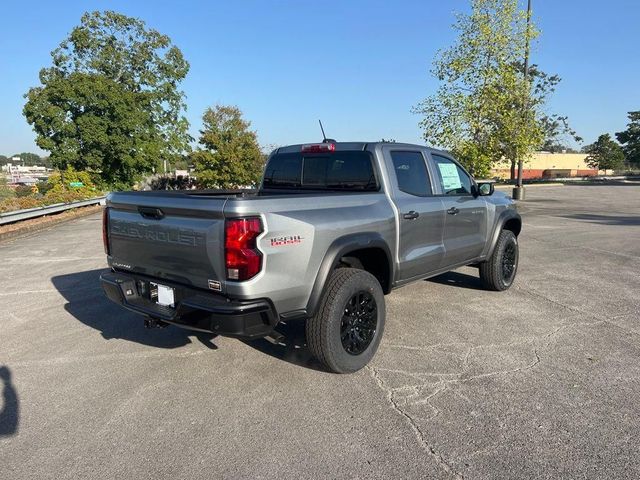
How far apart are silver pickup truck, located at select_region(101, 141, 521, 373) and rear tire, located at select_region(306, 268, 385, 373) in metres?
0.01

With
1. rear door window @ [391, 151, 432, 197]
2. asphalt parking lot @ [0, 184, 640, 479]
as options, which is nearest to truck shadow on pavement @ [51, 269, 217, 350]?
asphalt parking lot @ [0, 184, 640, 479]

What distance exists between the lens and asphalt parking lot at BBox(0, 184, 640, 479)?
272 centimetres

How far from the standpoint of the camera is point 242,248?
3.03 meters

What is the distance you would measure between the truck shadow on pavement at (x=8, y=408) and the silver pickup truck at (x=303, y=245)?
39.2 inches

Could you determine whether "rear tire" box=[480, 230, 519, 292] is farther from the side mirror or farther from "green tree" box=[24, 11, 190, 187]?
"green tree" box=[24, 11, 190, 187]

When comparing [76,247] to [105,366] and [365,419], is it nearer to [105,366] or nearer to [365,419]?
[105,366]

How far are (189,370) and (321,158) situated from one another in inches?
92.6

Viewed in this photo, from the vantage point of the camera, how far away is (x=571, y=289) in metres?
6.45

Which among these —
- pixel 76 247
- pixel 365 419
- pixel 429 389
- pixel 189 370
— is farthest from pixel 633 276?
pixel 76 247

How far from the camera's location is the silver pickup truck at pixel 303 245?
309 cm

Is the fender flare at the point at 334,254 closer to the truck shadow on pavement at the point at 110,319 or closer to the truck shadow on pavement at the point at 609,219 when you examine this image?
the truck shadow on pavement at the point at 110,319

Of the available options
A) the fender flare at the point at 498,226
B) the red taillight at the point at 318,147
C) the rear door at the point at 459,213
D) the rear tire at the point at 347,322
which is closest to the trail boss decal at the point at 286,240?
the rear tire at the point at 347,322

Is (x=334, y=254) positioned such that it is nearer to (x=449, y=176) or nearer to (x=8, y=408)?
(x=449, y=176)

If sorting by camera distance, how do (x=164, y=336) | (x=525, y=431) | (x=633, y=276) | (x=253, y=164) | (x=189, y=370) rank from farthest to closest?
(x=253, y=164), (x=633, y=276), (x=164, y=336), (x=189, y=370), (x=525, y=431)
